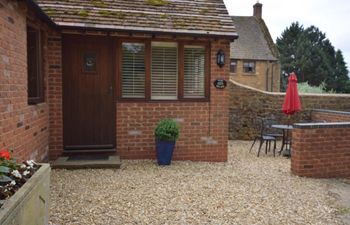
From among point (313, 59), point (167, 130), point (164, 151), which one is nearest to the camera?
point (167, 130)

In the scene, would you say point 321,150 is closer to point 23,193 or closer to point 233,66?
point 23,193

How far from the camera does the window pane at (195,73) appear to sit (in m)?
7.35

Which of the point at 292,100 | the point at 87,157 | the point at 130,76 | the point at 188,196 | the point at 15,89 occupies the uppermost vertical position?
the point at 130,76

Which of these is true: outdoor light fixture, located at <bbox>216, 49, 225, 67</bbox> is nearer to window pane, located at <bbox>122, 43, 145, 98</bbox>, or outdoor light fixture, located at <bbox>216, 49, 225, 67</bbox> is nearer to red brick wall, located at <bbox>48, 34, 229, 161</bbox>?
red brick wall, located at <bbox>48, 34, 229, 161</bbox>

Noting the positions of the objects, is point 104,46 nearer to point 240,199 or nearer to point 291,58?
point 240,199

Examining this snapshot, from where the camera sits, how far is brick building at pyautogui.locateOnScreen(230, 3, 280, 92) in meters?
27.0

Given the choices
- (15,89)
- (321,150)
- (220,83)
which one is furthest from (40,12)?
(321,150)

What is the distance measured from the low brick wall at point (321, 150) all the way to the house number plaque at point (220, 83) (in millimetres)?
1832

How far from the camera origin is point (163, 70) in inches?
285

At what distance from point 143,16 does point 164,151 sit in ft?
9.70

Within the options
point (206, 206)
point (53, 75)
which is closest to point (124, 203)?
point (206, 206)

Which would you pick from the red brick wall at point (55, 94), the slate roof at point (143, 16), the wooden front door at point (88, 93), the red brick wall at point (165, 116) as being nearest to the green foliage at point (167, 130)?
the red brick wall at point (165, 116)

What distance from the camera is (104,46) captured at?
23.0 ft

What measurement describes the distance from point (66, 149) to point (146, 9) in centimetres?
355
